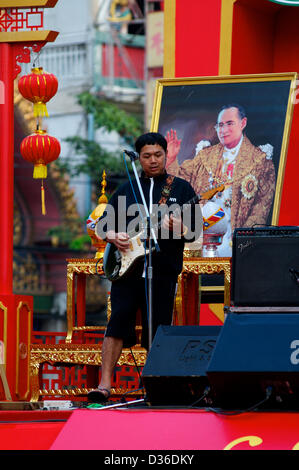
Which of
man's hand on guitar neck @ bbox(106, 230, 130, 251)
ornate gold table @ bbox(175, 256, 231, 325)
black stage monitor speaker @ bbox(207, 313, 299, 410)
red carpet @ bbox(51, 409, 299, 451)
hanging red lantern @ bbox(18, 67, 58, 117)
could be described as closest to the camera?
red carpet @ bbox(51, 409, 299, 451)

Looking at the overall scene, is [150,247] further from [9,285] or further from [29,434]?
[9,285]

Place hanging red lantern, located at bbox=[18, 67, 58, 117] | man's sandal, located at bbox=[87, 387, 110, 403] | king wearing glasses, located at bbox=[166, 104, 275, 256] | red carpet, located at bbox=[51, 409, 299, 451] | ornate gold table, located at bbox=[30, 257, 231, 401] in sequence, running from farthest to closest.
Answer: king wearing glasses, located at bbox=[166, 104, 275, 256] < hanging red lantern, located at bbox=[18, 67, 58, 117] < ornate gold table, located at bbox=[30, 257, 231, 401] < man's sandal, located at bbox=[87, 387, 110, 403] < red carpet, located at bbox=[51, 409, 299, 451]

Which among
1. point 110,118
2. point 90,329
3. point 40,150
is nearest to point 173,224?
point 90,329

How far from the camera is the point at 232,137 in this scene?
8086 millimetres

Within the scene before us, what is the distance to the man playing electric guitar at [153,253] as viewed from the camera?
5.71 m

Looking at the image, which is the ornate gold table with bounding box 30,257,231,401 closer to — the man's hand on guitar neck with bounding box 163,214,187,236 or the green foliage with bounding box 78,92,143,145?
the man's hand on guitar neck with bounding box 163,214,187,236

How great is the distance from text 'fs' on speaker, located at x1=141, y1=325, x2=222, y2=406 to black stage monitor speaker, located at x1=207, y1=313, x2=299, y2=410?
39cm

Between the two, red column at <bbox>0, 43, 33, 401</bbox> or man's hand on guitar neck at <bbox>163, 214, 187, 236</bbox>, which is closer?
man's hand on guitar neck at <bbox>163, 214, 187, 236</bbox>

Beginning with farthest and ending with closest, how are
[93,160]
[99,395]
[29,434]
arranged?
[93,160] → [99,395] → [29,434]

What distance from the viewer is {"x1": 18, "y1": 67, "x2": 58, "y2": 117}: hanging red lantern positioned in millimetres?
7383

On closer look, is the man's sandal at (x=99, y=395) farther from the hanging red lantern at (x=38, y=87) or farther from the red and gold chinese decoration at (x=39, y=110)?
the hanging red lantern at (x=38, y=87)

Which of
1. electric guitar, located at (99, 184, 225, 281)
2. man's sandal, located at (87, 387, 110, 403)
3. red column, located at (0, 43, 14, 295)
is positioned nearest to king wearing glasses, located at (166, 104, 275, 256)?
red column, located at (0, 43, 14, 295)

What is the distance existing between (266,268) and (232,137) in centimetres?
347

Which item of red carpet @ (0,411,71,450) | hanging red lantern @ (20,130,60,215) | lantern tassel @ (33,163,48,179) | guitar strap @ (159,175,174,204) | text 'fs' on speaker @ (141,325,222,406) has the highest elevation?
hanging red lantern @ (20,130,60,215)
